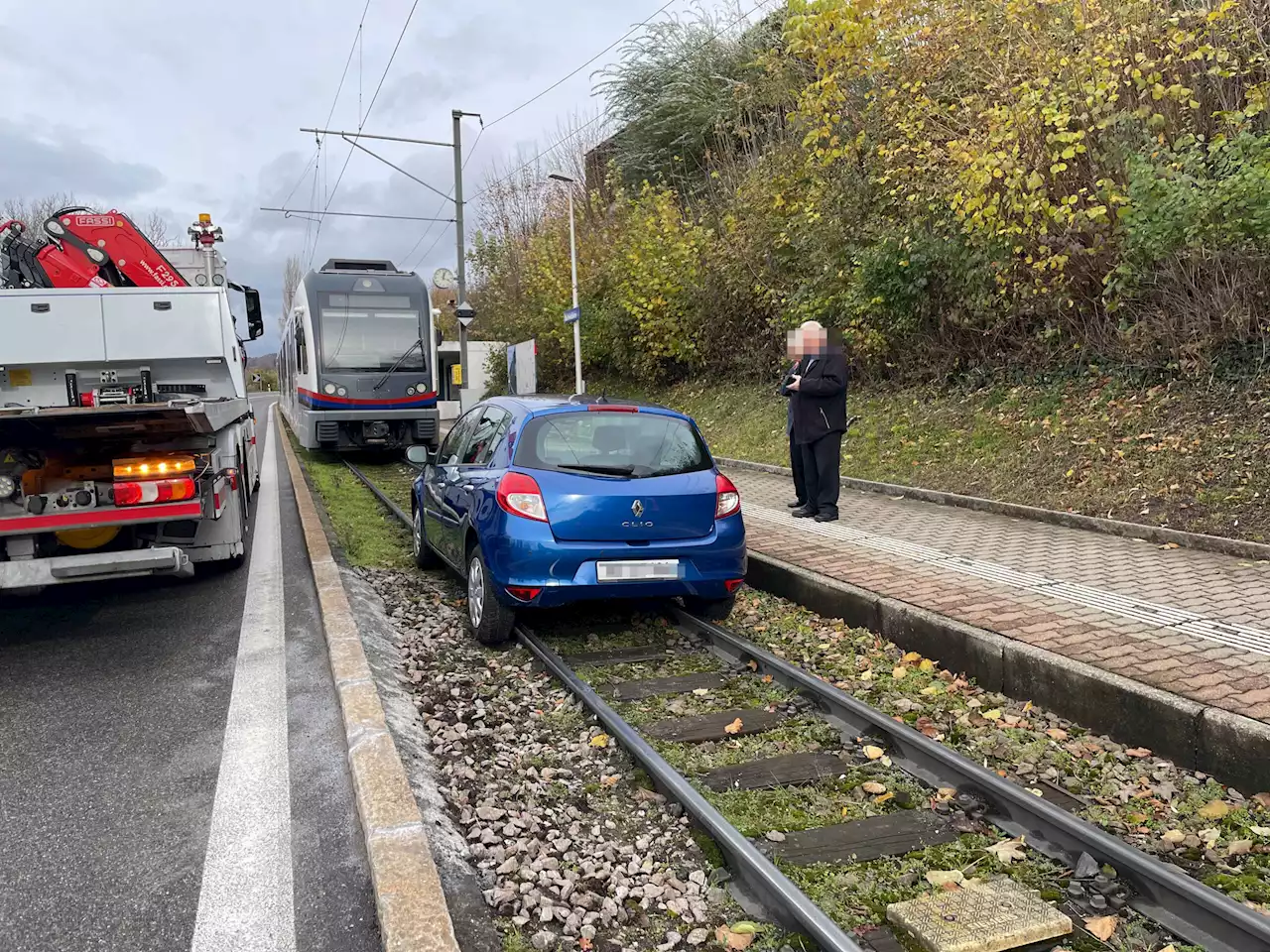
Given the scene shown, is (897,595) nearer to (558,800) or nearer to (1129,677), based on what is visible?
(1129,677)

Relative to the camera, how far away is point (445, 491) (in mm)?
6730

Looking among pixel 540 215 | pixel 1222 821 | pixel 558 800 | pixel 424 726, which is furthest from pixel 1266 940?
pixel 540 215

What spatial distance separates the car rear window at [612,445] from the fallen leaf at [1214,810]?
10.7 feet

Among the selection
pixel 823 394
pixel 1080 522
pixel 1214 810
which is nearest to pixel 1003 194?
pixel 823 394

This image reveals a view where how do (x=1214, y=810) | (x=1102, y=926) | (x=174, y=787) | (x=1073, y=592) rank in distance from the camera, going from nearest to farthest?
1. (x=1102, y=926)
2. (x=1214, y=810)
3. (x=174, y=787)
4. (x=1073, y=592)

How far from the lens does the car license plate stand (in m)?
5.35

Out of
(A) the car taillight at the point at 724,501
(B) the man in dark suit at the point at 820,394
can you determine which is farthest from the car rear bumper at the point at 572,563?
(B) the man in dark suit at the point at 820,394

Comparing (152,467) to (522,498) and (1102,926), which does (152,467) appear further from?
(1102,926)

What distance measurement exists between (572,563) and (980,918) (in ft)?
9.95

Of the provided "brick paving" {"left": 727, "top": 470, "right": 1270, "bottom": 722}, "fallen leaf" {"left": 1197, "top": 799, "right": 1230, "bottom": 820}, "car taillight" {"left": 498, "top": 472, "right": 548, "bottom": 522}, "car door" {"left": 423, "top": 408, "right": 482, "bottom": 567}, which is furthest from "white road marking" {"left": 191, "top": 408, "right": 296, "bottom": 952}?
"brick paving" {"left": 727, "top": 470, "right": 1270, "bottom": 722}

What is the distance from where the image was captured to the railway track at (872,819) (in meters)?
2.75

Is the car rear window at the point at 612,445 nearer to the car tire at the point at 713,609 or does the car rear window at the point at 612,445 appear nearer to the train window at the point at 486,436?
the train window at the point at 486,436

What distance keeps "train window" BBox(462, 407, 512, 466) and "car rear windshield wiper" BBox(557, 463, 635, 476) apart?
0.75 metres

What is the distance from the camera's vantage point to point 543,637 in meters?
5.91
